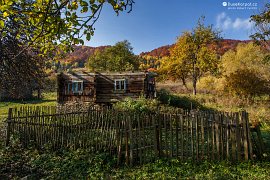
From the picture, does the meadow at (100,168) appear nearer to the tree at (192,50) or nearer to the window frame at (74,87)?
the window frame at (74,87)

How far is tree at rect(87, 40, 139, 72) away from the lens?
45094 millimetres

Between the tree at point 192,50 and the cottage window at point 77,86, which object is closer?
the cottage window at point 77,86

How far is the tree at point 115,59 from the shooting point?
4509cm

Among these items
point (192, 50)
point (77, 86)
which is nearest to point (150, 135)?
point (77, 86)

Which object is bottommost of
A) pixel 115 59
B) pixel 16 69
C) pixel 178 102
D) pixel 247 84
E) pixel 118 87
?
pixel 178 102

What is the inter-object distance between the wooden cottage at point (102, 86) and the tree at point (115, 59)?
19396 millimetres

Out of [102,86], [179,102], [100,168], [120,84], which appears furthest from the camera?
[179,102]

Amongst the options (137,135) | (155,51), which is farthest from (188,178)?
(155,51)

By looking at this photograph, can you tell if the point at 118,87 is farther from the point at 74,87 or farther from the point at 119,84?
the point at 74,87

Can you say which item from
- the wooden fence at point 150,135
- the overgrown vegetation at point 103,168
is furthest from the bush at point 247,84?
the overgrown vegetation at point 103,168

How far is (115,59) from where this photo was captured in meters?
45.1

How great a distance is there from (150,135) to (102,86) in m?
18.0

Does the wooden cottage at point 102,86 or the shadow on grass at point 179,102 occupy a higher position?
the wooden cottage at point 102,86

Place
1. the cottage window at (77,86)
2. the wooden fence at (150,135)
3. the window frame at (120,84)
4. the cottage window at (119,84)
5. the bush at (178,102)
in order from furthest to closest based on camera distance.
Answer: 1. the cottage window at (77,86)
2. the bush at (178,102)
3. the cottage window at (119,84)
4. the window frame at (120,84)
5. the wooden fence at (150,135)
